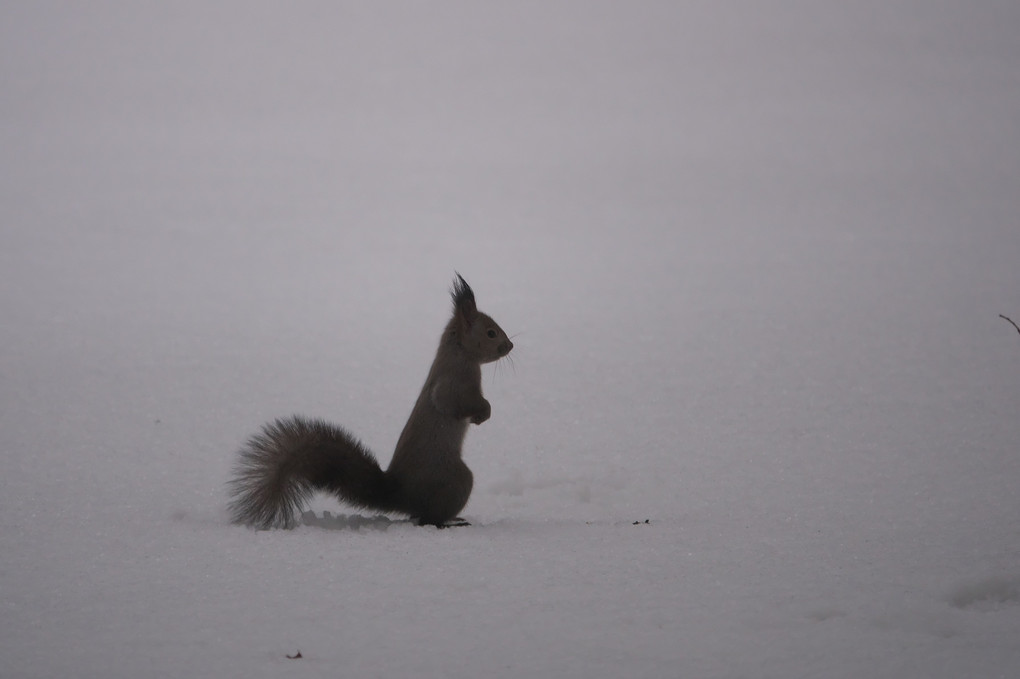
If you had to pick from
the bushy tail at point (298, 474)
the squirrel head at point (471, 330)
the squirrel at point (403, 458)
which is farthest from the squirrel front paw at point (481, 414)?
the bushy tail at point (298, 474)

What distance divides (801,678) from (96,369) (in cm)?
421

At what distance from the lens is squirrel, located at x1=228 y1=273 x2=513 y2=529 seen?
2771 mm

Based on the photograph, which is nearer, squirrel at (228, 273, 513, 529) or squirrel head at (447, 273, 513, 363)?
squirrel at (228, 273, 513, 529)

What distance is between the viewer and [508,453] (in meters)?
3.98

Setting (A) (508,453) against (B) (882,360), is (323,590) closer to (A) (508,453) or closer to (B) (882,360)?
(A) (508,453)

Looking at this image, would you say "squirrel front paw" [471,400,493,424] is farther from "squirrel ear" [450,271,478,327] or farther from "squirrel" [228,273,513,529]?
"squirrel ear" [450,271,478,327]

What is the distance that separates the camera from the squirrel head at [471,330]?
123 inches

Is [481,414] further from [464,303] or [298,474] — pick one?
[298,474]

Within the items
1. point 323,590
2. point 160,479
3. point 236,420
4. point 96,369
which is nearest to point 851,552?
point 323,590

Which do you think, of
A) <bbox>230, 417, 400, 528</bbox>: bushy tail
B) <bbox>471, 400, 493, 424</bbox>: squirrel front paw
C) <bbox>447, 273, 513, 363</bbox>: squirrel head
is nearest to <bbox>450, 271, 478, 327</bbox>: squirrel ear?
<bbox>447, 273, 513, 363</bbox>: squirrel head

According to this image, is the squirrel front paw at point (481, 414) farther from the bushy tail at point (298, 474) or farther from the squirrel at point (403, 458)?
the bushy tail at point (298, 474)

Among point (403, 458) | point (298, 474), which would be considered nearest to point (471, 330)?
point (403, 458)

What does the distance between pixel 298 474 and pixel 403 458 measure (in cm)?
33

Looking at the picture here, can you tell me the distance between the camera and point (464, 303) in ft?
10.3
